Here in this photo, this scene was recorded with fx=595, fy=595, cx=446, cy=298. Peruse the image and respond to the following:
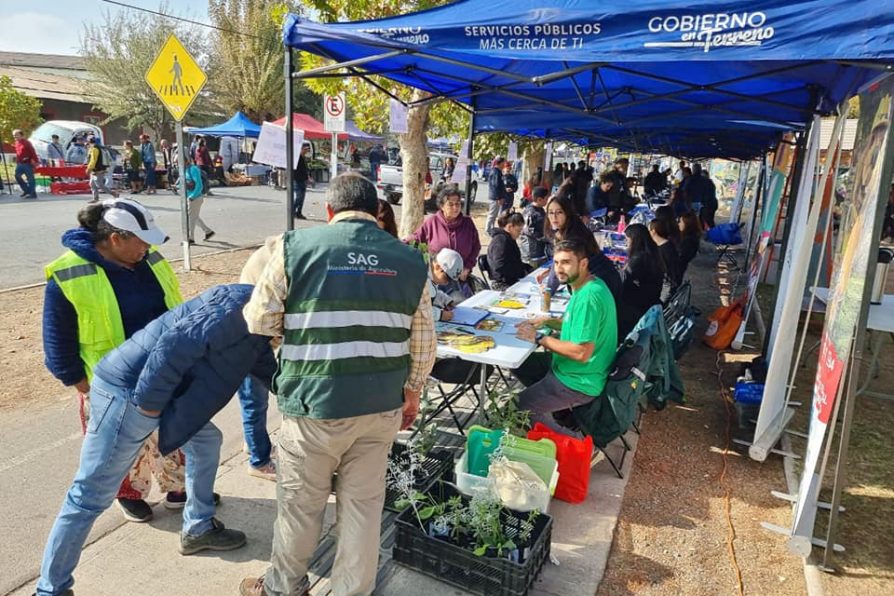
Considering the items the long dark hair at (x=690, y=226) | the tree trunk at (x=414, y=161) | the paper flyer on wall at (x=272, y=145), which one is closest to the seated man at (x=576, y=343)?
the paper flyer on wall at (x=272, y=145)

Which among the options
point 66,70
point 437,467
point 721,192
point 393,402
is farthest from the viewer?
point 66,70

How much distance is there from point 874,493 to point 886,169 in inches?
92.1

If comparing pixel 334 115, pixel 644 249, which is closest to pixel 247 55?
pixel 334 115

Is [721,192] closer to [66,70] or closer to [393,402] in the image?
[393,402]

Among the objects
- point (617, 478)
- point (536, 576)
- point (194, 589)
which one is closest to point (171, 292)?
point (194, 589)

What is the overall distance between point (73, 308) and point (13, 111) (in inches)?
928

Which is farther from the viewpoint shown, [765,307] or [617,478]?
[765,307]

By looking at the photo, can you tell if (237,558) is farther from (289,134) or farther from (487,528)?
(289,134)

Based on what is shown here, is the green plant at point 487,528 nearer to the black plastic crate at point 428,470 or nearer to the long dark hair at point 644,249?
the black plastic crate at point 428,470

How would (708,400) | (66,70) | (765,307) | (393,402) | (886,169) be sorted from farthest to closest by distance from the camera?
(66,70), (765,307), (708,400), (886,169), (393,402)

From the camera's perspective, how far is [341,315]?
210 cm

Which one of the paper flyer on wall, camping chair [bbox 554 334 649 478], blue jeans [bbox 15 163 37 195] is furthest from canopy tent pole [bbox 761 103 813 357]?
blue jeans [bbox 15 163 37 195]

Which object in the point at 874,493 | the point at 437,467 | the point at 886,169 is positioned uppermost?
the point at 886,169

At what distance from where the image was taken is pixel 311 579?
2756mm
